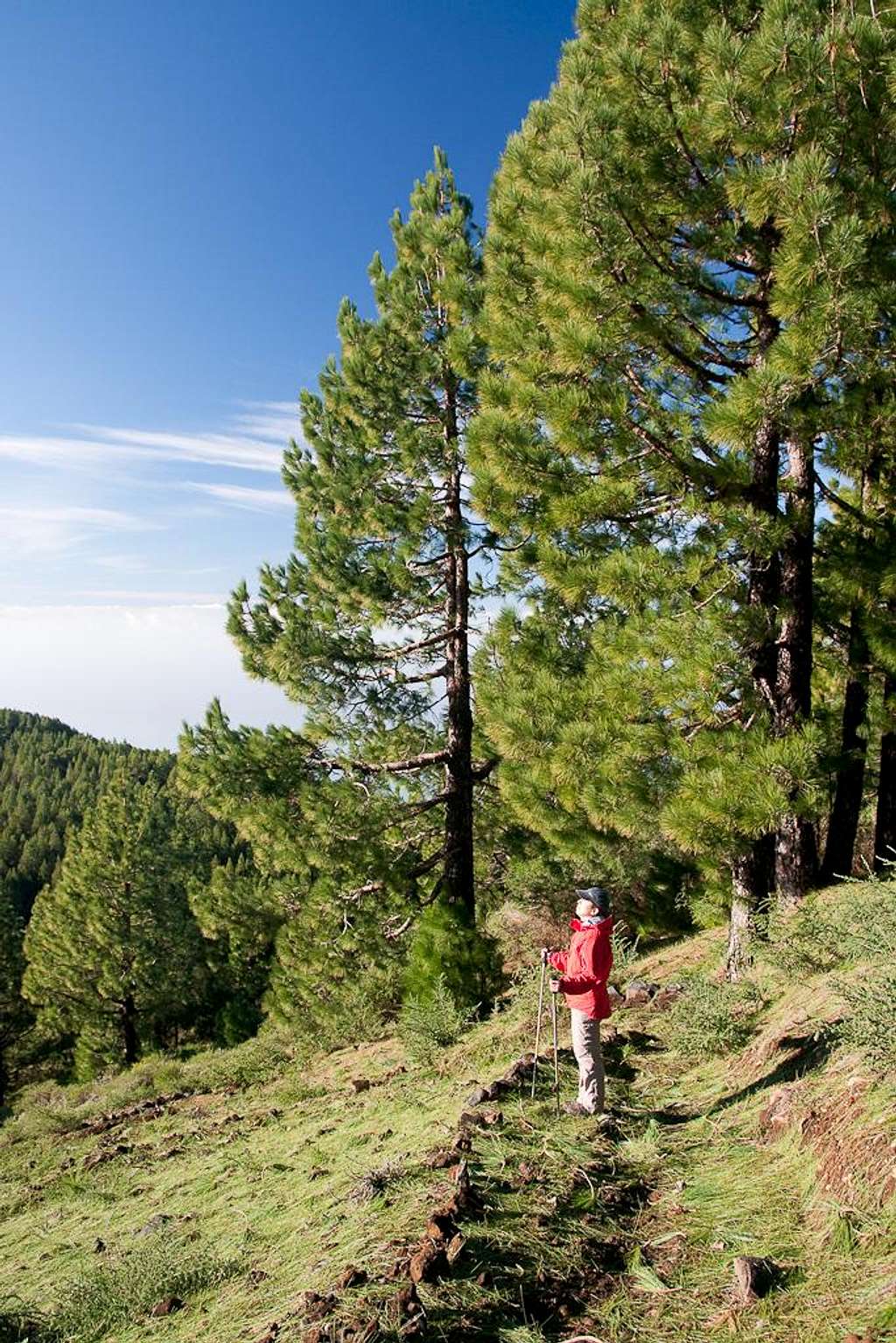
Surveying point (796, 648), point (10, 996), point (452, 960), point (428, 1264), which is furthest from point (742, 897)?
point (10, 996)

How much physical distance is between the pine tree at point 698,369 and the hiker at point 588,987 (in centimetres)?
161

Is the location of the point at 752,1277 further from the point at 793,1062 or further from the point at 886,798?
the point at 886,798

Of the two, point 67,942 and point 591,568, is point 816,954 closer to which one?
point 591,568

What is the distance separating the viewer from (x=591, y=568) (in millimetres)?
6754

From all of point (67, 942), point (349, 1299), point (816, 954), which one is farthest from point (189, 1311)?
point (67, 942)

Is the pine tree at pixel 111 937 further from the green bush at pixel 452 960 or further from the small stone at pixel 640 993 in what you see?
the small stone at pixel 640 993

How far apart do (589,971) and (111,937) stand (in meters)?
31.1

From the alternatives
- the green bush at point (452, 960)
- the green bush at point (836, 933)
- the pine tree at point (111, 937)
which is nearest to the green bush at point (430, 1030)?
the green bush at point (452, 960)

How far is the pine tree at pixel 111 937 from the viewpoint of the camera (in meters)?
31.2

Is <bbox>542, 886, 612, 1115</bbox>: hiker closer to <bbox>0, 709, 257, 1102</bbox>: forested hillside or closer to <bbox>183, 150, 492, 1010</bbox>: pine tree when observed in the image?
<bbox>183, 150, 492, 1010</bbox>: pine tree

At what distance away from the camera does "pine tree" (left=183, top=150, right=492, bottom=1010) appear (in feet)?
37.4

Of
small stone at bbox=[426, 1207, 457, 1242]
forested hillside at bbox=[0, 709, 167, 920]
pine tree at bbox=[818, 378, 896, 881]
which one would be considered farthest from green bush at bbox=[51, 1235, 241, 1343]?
forested hillside at bbox=[0, 709, 167, 920]

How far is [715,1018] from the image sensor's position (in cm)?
552

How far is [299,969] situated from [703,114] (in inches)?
472
